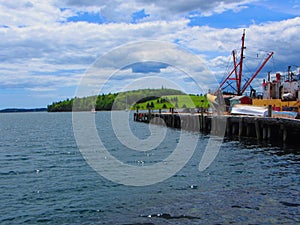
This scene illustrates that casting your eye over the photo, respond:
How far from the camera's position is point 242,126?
151 feet

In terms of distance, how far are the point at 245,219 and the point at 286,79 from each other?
47.1 metres

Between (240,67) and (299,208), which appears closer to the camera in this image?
(299,208)

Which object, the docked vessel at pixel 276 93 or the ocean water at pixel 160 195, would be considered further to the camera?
the docked vessel at pixel 276 93

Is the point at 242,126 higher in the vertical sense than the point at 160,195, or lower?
higher

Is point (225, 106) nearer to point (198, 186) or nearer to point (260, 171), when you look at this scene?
point (260, 171)

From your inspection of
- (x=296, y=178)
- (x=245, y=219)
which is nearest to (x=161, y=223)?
(x=245, y=219)

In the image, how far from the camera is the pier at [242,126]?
3603 centimetres

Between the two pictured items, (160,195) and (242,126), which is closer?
(160,195)

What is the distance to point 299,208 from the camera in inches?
597

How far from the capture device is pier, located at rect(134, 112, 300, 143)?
36031 millimetres

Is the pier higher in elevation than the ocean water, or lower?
higher

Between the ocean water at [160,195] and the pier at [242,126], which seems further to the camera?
the pier at [242,126]

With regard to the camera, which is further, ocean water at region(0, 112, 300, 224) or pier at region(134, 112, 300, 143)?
pier at region(134, 112, 300, 143)

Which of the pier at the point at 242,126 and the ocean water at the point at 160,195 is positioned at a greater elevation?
the pier at the point at 242,126
